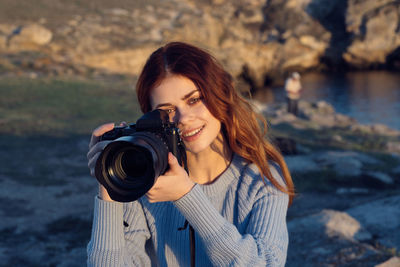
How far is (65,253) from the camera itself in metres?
4.33

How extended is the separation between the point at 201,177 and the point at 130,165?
2.50 feet

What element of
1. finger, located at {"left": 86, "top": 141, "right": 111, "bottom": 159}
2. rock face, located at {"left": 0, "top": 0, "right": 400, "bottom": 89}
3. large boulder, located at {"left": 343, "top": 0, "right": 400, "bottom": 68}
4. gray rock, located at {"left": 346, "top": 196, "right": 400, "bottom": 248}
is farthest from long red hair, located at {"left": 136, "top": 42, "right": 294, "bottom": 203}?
large boulder, located at {"left": 343, "top": 0, "right": 400, "bottom": 68}

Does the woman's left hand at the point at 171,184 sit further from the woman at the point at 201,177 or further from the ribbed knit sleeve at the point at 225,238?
the woman at the point at 201,177

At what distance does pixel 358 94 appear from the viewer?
27.0 metres

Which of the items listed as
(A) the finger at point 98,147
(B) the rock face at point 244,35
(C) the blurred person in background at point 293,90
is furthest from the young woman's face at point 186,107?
(B) the rock face at point 244,35

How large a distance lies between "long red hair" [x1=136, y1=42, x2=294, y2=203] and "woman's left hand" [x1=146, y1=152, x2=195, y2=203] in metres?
0.58

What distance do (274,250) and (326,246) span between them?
80.1 inches

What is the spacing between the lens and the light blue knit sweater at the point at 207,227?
178cm

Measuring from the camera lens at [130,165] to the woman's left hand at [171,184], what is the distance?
28 millimetres

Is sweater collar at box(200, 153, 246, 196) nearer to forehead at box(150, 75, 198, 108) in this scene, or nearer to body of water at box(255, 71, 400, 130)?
forehead at box(150, 75, 198, 108)

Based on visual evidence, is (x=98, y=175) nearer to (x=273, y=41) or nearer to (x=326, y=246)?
(x=326, y=246)

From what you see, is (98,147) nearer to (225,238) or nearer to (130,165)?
(130,165)

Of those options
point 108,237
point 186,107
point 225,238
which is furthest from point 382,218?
point 108,237

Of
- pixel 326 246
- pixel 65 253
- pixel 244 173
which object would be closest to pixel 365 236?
pixel 326 246
